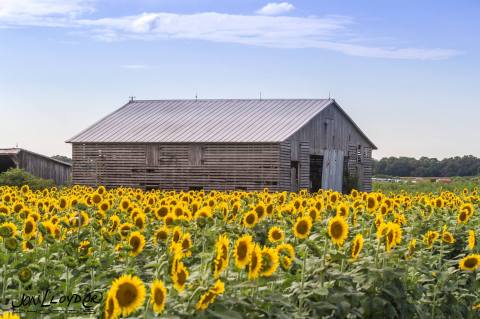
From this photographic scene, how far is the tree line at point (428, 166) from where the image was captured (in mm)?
104000

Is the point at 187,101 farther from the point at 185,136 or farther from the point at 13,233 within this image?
the point at 13,233

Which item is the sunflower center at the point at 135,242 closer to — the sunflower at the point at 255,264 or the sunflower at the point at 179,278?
the sunflower at the point at 255,264

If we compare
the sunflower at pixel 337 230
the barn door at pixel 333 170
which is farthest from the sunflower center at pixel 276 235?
the barn door at pixel 333 170

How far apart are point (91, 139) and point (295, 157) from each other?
991 centimetres

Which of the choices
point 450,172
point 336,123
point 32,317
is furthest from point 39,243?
point 450,172

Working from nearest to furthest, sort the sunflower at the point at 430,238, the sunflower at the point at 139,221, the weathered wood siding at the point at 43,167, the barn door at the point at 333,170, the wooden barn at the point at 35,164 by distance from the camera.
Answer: the sunflower at the point at 430,238
the sunflower at the point at 139,221
the barn door at the point at 333,170
the wooden barn at the point at 35,164
the weathered wood siding at the point at 43,167

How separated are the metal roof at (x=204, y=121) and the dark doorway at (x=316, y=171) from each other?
7.62ft

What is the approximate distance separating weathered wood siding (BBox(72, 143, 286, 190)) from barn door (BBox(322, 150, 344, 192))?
3.85 m

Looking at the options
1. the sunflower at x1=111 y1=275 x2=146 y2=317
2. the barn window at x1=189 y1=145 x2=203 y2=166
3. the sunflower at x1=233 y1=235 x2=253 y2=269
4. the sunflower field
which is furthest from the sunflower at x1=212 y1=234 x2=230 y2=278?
the barn window at x1=189 y1=145 x2=203 y2=166

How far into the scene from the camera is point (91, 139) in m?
38.0

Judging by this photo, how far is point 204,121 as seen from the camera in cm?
3750

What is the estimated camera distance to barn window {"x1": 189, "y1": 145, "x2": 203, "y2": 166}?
115ft

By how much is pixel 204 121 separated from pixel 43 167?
1035cm

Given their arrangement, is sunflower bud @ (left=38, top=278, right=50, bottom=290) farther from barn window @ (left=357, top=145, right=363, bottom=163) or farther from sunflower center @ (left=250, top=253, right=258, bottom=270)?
barn window @ (left=357, top=145, right=363, bottom=163)
